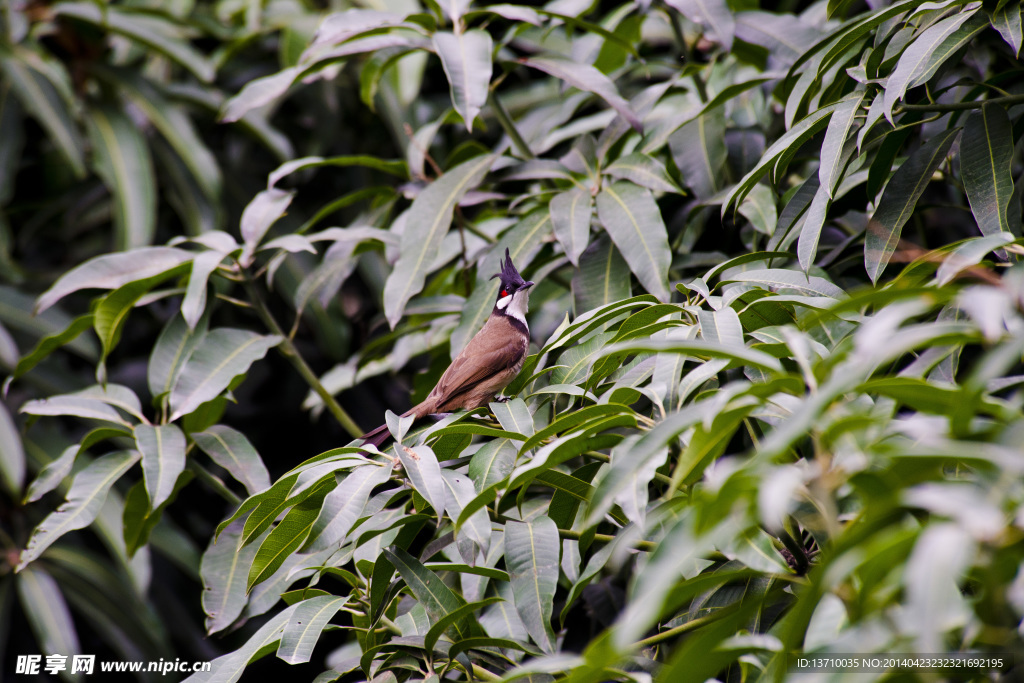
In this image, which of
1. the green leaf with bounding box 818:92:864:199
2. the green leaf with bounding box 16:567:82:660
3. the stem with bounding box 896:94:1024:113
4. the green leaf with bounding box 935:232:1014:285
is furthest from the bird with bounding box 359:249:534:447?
the green leaf with bounding box 16:567:82:660

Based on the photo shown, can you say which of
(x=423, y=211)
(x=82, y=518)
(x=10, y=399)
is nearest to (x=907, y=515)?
(x=423, y=211)

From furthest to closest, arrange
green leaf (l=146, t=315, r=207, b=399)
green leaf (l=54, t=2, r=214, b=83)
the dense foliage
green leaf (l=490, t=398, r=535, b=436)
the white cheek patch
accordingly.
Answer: green leaf (l=54, t=2, r=214, b=83), the white cheek patch, green leaf (l=146, t=315, r=207, b=399), green leaf (l=490, t=398, r=535, b=436), the dense foliage

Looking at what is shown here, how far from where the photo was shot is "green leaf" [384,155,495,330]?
200 centimetres

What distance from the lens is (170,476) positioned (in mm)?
1793

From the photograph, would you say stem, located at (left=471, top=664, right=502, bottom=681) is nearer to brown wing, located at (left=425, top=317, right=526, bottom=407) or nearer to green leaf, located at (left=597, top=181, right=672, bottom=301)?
green leaf, located at (left=597, top=181, right=672, bottom=301)

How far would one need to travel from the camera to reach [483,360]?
2426 mm

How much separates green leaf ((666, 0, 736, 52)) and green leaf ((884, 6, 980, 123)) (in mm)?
627

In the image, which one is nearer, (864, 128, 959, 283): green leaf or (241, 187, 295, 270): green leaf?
(864, 128, 959, 283): green leaf

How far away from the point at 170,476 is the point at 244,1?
10.1 ft

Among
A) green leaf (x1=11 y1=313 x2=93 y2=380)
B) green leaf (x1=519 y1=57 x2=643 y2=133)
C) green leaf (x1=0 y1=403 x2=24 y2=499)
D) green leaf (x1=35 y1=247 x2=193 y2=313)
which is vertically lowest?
green leaf (x1=0 y1=403 x2=24 y2=499)

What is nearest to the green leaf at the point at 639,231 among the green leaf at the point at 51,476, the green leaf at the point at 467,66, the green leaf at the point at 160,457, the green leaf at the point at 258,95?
the green leaf at the point at 467,66

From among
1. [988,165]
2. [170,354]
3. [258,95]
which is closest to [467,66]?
[258,95]

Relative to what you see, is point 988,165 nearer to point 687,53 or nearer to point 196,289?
point 687,53

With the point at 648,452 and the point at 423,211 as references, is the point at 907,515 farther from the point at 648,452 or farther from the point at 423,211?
the point at 423,211
